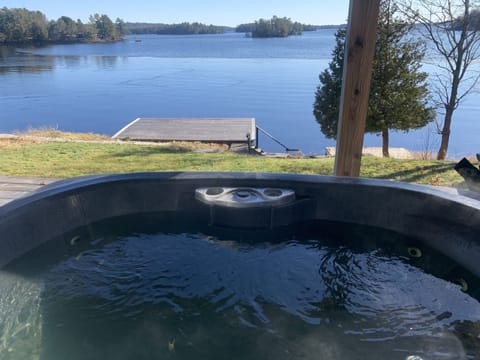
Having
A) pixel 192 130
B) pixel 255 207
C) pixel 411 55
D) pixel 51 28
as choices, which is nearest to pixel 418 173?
pixel 255 207

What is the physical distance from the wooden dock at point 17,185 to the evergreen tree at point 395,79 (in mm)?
5120

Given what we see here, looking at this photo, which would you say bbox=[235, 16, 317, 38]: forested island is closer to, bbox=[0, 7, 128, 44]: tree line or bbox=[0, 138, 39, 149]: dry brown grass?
bbox=[0, 7, 128, 44]: tree line

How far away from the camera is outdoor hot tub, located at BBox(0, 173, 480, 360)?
141 cm

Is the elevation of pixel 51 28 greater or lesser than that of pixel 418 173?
greater

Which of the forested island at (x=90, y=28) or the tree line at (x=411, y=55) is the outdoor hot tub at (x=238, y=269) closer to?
the tree line at (x=411, y=55)

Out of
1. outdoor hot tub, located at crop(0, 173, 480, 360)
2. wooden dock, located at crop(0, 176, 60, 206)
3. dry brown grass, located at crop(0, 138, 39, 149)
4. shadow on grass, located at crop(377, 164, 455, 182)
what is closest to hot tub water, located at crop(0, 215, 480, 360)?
outdoor hot tub, located at crop(0, 173, 480, 360)

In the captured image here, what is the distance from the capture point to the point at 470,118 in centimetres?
1398

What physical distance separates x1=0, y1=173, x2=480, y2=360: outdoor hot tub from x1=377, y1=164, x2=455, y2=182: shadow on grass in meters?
1.57

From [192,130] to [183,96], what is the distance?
9.10 m

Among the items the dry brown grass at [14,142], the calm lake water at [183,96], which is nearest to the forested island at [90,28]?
the calm lake water at [183,96]

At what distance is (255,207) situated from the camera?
6.91 ft

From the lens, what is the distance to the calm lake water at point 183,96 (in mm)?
13373

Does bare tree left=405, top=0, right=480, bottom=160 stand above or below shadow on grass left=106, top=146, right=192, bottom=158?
above

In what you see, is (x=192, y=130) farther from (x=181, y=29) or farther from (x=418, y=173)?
(x=181, y=29)
